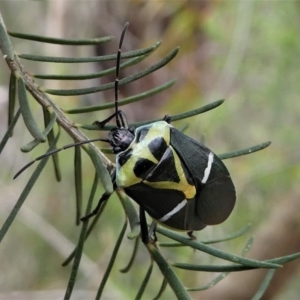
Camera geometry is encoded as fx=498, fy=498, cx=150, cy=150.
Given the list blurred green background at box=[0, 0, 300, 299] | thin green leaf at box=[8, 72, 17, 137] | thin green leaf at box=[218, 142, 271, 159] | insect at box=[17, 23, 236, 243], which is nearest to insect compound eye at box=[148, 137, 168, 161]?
insect at box=[17, 23, 236, 243]

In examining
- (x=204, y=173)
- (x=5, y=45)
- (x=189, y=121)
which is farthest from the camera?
(x=189, y=121)

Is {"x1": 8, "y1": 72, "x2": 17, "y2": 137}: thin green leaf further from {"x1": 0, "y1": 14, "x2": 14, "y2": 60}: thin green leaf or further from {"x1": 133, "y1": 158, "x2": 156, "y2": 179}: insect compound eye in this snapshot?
{"x1": 133, "y1": 158, "x2": 156, "y2": 179}: insect compound eye

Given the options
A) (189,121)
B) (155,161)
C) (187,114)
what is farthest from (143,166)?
(189,121)

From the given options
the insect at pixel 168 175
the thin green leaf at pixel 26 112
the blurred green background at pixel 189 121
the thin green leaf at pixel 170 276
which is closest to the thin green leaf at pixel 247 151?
the insect at pixel 168 175

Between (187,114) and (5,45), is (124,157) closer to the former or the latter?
(187,114)

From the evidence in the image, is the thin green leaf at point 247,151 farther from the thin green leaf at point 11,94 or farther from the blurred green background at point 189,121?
the blurred green background at point 189,121

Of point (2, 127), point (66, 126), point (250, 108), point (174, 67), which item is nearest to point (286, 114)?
point (250, 108)

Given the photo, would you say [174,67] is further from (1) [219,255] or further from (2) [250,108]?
(1) [219,255]
